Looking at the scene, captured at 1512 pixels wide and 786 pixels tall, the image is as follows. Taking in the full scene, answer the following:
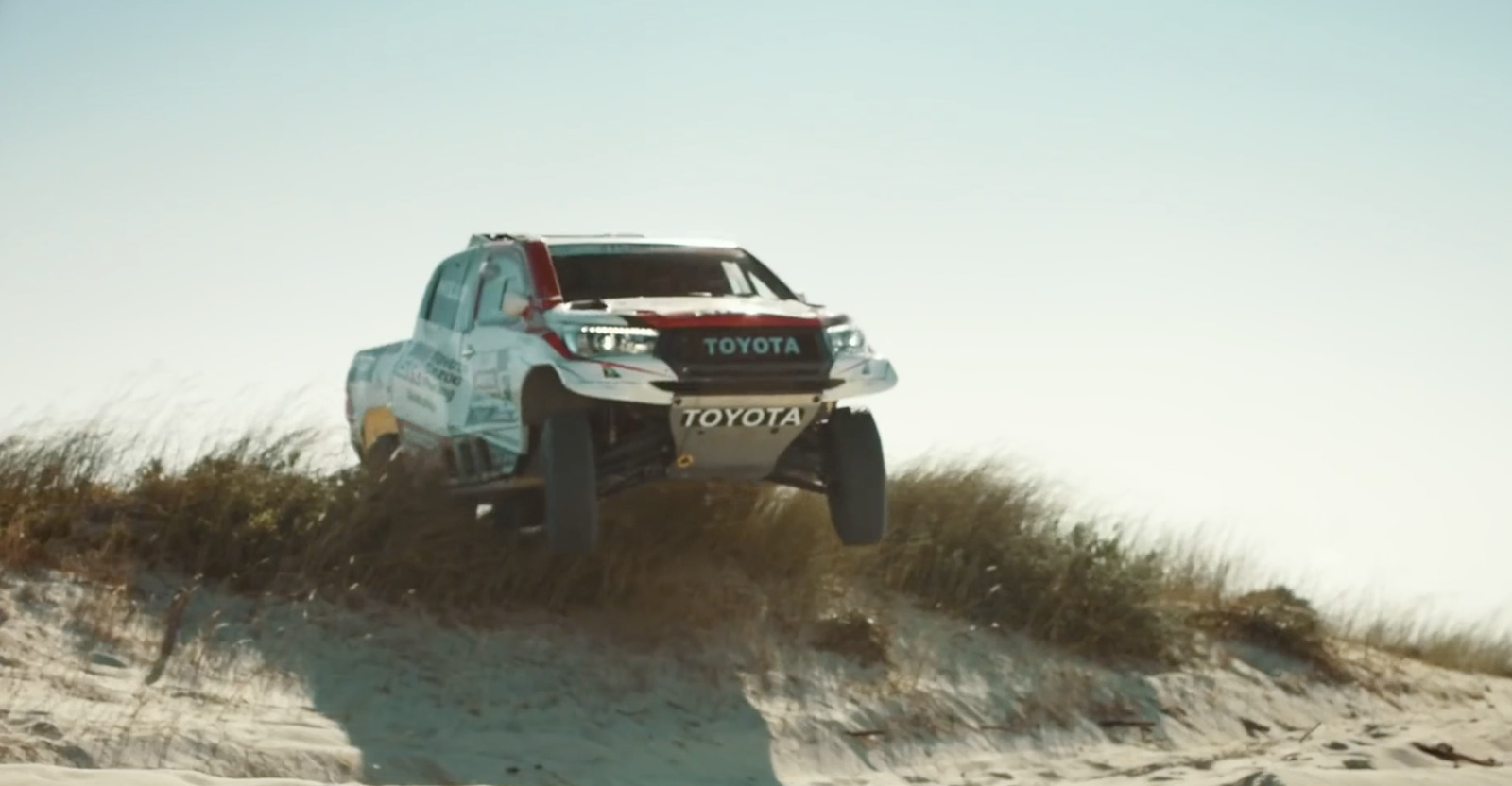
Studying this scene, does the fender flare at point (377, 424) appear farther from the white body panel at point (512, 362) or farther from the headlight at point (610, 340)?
the headlight at point (610, 340)

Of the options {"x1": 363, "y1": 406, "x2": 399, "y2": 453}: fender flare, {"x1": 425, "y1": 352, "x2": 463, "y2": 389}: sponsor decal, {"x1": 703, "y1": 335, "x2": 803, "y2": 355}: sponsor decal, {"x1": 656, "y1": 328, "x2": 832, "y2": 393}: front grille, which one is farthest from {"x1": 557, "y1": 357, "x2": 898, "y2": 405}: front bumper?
{"x1": 363, "y1": 406, "x2": 399, "y2": 453}: fender flare

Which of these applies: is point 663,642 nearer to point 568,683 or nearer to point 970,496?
point 568,683

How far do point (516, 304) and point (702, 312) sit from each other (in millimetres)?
1184

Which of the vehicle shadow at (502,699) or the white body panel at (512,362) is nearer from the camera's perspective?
the vehicle shadow at (502,699)

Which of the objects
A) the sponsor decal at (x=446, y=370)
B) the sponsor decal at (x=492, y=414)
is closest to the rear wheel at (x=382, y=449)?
the sponsor decal at (x=446, y=370)

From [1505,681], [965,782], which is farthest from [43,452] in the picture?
[1505,681]

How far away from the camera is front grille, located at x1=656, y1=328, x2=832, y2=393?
11508 millimetres

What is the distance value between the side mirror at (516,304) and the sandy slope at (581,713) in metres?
2.02

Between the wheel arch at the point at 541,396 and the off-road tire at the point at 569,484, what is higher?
the wheel arch at the point at 541,396

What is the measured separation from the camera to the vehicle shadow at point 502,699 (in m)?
10.6

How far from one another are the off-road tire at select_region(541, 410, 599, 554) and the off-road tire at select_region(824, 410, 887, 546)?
163 cm

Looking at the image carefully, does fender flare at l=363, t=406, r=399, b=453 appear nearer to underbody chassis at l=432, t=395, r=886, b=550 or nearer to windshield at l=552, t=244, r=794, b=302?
underbody chassis at l=432, t=395, r=886, b=550

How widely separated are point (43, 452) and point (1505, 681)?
1319 cm

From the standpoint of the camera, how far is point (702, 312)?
11719 mm
